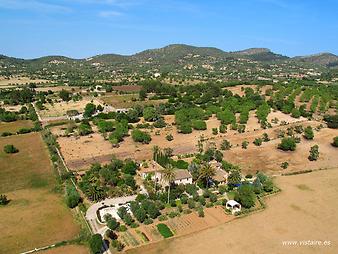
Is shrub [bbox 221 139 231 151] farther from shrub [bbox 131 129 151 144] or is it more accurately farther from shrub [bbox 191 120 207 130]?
shrub [bbox 131 129 151 144]

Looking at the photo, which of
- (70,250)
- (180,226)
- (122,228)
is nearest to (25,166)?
(122,228)

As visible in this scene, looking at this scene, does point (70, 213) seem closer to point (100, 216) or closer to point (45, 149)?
point (100, 216)

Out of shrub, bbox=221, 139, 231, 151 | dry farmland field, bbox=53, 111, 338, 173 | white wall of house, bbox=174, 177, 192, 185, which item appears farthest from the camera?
shrub, bbox=221, 139, 231, 151

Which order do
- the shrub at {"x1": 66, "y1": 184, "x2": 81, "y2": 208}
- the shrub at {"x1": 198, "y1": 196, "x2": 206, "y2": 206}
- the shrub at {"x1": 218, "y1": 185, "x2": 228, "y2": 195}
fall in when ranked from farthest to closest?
the shrub at {"x1": 218, "y1": 185, "x2": 228, "y2": 195} < the shrub at {"x1": 198, "y1": 196, "x2": 206, "y2": 206} < the shrub at {"x1": 66, "y1": 184, "x2": 81, "y2": 208}

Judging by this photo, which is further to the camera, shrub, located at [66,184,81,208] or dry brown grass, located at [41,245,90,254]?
shrub, located at [66,184,81,208]

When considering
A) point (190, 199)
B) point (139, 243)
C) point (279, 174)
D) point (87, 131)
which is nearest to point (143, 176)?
point (190, 199)

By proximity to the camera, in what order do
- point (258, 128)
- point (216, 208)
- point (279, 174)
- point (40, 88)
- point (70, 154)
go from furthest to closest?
1. point (40, 88)
2. point (258, 128)
3. point (70, 154)
4. point (279, 174)
5. point (216, 208)

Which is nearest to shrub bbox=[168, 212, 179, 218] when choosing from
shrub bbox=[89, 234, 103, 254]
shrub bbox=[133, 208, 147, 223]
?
shrub bbox=[133, 208, 147, 223]

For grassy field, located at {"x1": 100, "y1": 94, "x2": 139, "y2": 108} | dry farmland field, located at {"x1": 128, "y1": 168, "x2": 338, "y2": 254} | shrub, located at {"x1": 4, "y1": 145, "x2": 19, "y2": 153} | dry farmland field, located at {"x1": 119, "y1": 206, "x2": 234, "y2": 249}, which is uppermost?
grassy field, located at {"x1": 100, "y1": 94, "x2": 139, "y2": 108}
